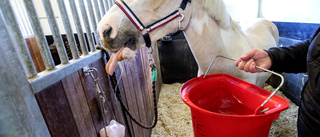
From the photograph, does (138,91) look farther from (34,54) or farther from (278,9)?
(278,9)

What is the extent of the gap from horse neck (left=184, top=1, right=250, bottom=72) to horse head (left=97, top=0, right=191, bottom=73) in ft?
0.22

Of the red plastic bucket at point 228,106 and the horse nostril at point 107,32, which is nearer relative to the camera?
the red plastic bucket at point 228,106

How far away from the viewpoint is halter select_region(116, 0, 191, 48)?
0.75 metres

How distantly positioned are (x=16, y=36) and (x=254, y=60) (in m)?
0.91

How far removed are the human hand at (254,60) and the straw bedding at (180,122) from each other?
3.63 ft

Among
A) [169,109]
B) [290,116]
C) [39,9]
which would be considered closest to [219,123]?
[169,109]

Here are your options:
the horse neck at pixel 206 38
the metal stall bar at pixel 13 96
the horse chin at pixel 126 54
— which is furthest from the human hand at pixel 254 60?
the metal stall bar at pixel 13 96

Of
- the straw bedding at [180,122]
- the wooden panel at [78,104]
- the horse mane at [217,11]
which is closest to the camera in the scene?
the wooden panel at [78,104]

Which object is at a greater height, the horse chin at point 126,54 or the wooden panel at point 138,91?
the horse chin at point 126,54

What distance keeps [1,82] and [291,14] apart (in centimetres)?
274

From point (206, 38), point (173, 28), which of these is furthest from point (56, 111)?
point (206, 38)

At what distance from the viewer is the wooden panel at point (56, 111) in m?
0.48

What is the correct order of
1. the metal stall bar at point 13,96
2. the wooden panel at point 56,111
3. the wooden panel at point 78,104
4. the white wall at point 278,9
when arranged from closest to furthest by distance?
the metal stall bar at point 13,96, the wooden panel at point 56,111, the wooden panel at point 78,104, the white wall at point 278,9

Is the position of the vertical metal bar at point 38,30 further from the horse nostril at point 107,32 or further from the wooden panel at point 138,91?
the wooden panel at point 138,91
